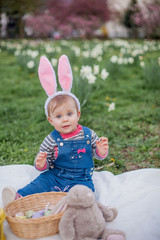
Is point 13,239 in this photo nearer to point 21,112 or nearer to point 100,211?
point 100,211

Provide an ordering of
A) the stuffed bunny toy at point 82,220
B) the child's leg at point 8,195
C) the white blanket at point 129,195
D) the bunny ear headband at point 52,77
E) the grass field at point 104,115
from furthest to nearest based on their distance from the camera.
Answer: the grass field at point 104,115, the bunny ear headband at point 52,77, the child's leg at point 8,195, the white blanket at point 129,195, the stuffed bunny toy at point 82,220

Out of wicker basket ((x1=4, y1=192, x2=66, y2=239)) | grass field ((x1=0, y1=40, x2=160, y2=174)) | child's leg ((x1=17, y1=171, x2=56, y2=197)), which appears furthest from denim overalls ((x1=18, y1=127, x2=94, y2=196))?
grass field ((x1=0, y1=40, x2=160, y2=174))

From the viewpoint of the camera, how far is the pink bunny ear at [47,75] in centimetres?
186

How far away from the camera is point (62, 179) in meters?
1.91

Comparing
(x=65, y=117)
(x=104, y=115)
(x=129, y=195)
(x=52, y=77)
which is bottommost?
(x=129, y=195)

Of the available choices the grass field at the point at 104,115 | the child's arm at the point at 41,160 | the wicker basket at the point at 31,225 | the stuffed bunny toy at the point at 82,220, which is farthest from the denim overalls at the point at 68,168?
the grass field at the point at 104,115

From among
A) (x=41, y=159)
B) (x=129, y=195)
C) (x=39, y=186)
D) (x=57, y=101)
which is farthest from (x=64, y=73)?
(x=129, y=195)

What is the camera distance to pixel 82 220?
143 cm

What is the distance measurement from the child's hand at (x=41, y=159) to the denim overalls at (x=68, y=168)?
0.12 metres

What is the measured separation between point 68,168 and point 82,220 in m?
0.50

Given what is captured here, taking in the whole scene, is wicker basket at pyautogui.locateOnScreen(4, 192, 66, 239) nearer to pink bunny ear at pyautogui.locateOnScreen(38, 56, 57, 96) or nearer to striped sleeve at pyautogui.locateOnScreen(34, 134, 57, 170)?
striped sleeve at pyautogui.locateOnScreen(34, 134, 57, 170)

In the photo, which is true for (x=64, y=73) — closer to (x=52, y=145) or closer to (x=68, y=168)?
(x=52, y=145)

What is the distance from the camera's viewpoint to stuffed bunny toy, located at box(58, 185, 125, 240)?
1.43 metres

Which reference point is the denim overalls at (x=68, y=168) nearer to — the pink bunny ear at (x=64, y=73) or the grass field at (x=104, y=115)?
the pink bunny ear at (x=64, y=73)
